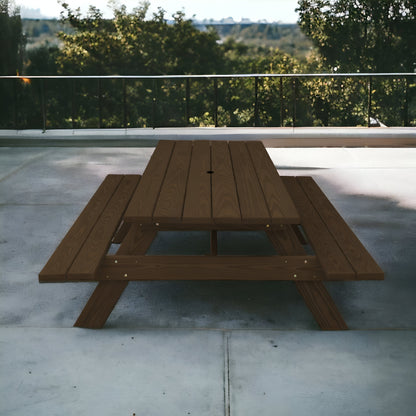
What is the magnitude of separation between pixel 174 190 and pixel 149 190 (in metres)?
0.13

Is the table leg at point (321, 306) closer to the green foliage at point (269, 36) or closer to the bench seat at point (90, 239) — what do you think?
the bench seat at point (90, 239)

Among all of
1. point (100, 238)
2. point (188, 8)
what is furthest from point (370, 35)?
point (100, 238)

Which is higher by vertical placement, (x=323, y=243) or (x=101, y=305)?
(x=323, y=243)

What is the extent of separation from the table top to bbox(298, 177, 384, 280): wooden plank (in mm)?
313

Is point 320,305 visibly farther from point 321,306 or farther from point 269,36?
point 269,36

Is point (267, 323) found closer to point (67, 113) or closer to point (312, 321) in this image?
point (312, 321)

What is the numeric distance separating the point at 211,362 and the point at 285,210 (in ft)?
2.50

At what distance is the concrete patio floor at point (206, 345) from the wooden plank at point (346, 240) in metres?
0.33

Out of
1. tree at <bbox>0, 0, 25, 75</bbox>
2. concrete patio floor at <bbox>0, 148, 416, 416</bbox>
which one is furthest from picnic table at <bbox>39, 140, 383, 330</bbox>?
tree at <bbox>0, 0, 25, 75</bbox>

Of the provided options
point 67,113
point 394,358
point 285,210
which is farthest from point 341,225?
point 67,113

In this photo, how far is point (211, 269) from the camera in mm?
2662

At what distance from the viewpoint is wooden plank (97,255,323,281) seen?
8.71ft

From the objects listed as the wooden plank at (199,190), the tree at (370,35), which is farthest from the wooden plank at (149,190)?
the tree at (370,35)

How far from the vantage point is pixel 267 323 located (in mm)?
2783
